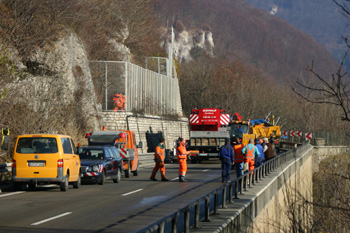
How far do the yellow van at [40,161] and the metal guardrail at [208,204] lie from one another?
5414mm

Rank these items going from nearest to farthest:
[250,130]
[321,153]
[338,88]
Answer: [338,88]
[250,130]
[321,153]

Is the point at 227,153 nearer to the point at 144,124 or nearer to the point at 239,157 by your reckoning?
the point at 239,157

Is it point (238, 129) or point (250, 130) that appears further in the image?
point (250, 130)

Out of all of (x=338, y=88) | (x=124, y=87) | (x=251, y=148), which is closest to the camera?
(x=338, y=88)

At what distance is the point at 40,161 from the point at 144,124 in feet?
118

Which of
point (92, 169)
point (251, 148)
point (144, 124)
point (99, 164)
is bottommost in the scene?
point (92, 169)

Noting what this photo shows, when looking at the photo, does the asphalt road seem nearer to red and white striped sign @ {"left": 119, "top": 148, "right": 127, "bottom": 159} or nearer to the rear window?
the rear window

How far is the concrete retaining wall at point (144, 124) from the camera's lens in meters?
52.1

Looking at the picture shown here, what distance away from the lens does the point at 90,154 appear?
26312 millimetres

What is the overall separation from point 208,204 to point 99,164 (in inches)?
519

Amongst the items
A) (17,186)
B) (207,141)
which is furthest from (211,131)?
(17,186)

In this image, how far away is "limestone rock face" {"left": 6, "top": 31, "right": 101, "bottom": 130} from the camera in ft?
115

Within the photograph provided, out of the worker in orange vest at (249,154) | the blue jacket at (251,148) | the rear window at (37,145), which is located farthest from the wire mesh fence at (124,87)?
the rear window at (37,145)

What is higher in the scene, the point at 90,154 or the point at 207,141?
the point at 207,141
